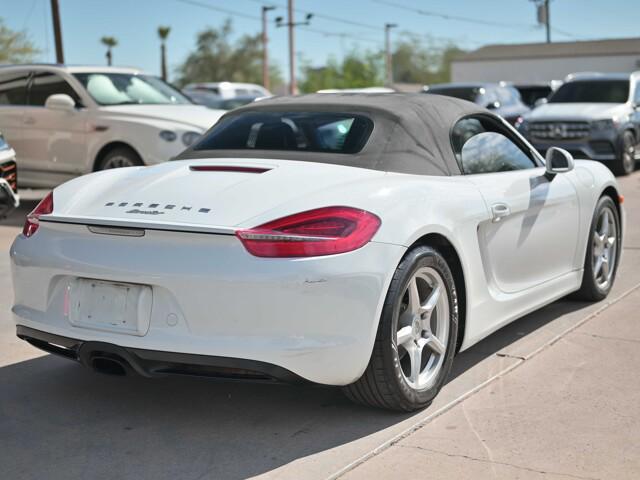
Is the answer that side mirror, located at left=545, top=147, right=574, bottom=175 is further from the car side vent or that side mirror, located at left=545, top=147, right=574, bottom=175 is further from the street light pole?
the street light pole

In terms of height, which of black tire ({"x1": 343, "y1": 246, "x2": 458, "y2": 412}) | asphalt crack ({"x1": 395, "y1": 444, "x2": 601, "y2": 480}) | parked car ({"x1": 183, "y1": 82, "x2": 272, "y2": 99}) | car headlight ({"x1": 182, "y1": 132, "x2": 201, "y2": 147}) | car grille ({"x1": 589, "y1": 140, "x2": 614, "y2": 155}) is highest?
parked car ({"x1": 183, "y1": 82, "x2": 272, "y2": 99})

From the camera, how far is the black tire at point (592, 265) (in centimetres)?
618

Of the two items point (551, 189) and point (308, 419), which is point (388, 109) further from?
point (308, 419)

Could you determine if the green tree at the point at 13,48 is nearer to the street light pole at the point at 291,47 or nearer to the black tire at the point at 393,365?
the street light pole at the point at 291,47

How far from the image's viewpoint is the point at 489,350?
213 inches

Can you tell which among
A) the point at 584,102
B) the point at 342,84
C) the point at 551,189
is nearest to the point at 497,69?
the point at 342,84

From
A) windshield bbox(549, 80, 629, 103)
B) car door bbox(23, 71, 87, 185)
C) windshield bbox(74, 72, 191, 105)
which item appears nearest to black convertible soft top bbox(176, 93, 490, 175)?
car door bbox(23, 71, 87, 185)

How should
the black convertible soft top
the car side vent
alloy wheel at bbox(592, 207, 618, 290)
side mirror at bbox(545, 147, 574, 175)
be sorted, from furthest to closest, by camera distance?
alloy wheel at bbox(592, 207, 618, 290)
side mirror at bbox(545, 147, 574, 175)
the black convertible soft top
the car side vent

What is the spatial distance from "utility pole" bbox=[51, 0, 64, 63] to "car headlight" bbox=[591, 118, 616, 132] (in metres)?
16.8

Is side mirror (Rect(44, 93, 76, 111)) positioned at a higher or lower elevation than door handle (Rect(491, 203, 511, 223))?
higher

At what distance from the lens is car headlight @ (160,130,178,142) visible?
37.1 feet

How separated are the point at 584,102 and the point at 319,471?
14284mm

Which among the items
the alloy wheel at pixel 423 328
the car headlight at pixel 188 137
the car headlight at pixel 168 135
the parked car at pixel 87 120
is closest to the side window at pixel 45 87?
the parked car at pixel 87 120

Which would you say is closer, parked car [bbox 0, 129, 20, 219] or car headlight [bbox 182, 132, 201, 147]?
parked car [bbox 0, 129, 20, 219]
